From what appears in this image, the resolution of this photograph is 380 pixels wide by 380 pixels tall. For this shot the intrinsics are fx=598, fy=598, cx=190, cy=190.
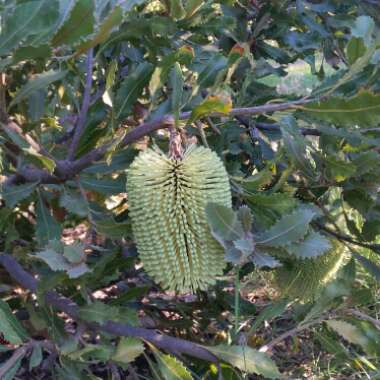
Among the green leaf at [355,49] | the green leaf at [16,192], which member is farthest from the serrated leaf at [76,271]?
the green leaf at [355,49]

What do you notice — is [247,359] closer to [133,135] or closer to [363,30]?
[133,135]

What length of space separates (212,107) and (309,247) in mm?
264

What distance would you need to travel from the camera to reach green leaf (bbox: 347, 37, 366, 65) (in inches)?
34.4

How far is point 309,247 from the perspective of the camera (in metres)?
0.91

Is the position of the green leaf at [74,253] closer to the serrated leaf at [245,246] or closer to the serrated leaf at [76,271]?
the serrated leaf at [76,271]

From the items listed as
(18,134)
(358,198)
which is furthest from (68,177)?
(358,198)

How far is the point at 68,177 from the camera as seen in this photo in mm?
1099

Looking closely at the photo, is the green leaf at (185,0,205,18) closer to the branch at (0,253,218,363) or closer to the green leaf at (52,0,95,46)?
the green leaf at (52,0,95,46)

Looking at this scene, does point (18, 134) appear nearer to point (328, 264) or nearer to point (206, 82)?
point (206, 82)

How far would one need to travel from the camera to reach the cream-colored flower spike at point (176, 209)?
0.85 meters

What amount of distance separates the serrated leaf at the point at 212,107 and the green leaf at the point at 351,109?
0.14m

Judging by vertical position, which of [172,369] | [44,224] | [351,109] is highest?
[351,109]

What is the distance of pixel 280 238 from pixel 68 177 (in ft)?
1.38

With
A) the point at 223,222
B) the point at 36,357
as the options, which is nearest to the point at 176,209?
the point at 223,222
